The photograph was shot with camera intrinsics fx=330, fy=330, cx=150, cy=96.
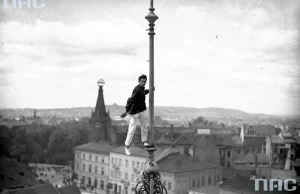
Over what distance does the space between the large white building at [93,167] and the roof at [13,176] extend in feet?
39.6

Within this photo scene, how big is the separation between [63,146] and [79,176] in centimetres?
1554

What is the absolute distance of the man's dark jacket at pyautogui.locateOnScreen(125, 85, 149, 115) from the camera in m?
5.95

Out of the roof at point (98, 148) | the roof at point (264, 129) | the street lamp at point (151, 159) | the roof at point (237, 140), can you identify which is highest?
the street lamp at point (151, 159)

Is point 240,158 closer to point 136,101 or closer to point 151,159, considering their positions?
point 136,101

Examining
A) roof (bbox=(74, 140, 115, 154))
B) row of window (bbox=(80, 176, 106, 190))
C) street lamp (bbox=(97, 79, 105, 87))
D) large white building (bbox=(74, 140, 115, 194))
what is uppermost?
street lamp (bbox=(97, 79, 105, 87))

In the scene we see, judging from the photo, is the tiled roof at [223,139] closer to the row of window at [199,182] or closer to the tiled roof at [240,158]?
the tiled roof at [240,158]

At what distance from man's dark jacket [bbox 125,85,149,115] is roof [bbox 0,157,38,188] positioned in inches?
1620

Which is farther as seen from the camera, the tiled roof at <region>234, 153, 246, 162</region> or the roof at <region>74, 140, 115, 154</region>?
the tiled roof at <region>234, 153, 246, 162</region>

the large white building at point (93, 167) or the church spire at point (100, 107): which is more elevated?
the church spire at point (100, 107)

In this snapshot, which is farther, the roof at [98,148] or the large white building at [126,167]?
the roof at [98,148]

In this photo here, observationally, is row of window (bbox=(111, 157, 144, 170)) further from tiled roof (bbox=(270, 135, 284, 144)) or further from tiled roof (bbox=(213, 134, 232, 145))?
tiled roof (bbox=(270, 135, 284, 144))

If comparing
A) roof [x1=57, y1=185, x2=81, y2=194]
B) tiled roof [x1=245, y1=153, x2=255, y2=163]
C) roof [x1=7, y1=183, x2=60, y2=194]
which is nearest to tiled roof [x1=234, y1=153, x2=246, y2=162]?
tiled roof [x1=245, y1=153, x2=255, y2=163]

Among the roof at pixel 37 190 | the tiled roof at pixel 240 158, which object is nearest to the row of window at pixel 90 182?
the roof at pixel 37 190

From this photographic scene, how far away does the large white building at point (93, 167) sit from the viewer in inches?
2231
